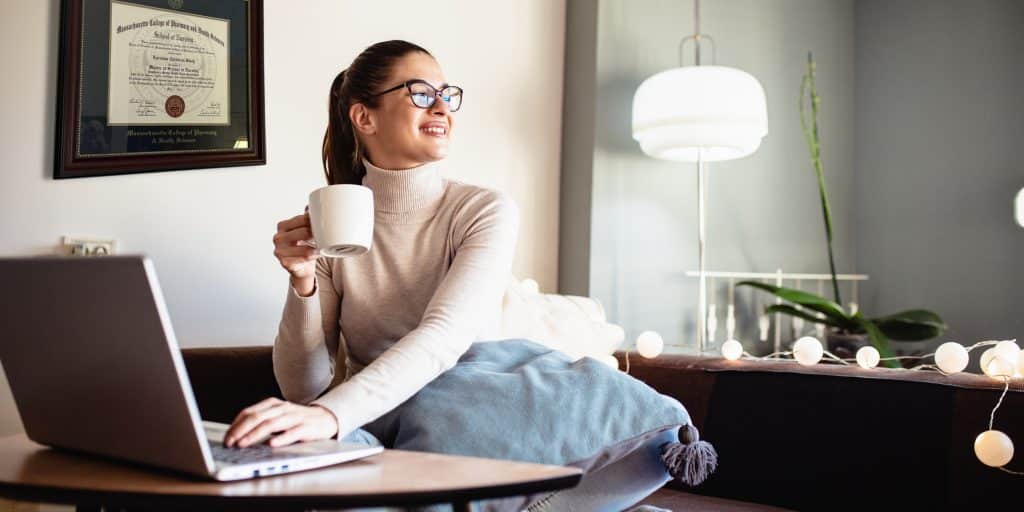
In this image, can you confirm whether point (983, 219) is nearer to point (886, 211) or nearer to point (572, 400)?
point (886, 211)

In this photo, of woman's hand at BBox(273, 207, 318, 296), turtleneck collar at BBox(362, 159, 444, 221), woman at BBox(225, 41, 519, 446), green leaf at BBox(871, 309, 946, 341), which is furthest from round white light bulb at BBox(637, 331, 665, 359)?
green leaf at BBox(871, 309, 946, 341)

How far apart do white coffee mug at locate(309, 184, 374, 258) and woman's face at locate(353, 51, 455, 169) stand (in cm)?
44

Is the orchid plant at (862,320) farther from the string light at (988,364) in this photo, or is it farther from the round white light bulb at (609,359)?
the round white light bulb at (609,359)

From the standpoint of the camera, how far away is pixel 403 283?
1.41m

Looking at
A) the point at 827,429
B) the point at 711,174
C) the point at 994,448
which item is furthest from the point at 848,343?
the point at 994,448

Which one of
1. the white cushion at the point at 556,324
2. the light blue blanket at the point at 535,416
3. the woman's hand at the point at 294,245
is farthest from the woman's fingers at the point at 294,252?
the white cushion at the point at 556,324

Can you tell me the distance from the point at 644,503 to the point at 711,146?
1.39m

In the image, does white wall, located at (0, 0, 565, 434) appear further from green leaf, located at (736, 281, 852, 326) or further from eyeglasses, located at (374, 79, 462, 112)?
green leaf, located at (736, 281, 852, 326)

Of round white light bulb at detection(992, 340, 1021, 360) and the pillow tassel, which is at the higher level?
round white light bulb at detection(992, 340, 1021, 360)

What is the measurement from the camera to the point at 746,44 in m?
3.50

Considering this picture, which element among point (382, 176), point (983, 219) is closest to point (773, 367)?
point (382, 176)

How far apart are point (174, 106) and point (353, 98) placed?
526 mm

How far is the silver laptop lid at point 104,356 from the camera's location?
0.66m

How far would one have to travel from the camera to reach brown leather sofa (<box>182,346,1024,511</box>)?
4.59 ft
